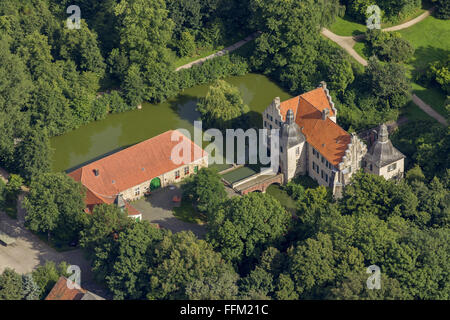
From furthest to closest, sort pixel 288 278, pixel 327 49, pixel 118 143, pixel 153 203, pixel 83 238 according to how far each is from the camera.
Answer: pixel 327 49, pixel 118 143, pixel 153 203, pixel 83 238, pixel 288 278

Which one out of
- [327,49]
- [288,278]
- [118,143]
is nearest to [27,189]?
[118,143]

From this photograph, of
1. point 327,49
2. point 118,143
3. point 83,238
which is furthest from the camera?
point 327,49

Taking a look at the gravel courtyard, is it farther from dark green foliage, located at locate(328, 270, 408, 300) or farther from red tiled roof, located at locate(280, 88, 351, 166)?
red tiled roof, located at locate(280, 88, 351, 166)

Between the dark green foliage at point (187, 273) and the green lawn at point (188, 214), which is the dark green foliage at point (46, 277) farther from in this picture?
the green lawn at point (188, 214)

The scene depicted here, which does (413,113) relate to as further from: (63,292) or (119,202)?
(63,292)

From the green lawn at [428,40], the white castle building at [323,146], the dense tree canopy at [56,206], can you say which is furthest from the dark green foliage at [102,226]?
the green lawn at [428,40]

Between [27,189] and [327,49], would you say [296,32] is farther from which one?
[27,189]

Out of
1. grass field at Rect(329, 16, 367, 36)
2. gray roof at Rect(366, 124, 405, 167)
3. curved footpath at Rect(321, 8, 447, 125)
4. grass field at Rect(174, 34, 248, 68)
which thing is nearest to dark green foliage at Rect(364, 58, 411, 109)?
curved footpath at Rect(321, 8, 447, 125)
